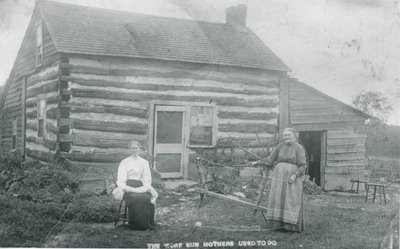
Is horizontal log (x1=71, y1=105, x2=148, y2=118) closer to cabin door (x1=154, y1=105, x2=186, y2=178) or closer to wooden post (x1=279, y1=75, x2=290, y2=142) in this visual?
cabin door (x1=154, y1=105, x2=186, y2=178)

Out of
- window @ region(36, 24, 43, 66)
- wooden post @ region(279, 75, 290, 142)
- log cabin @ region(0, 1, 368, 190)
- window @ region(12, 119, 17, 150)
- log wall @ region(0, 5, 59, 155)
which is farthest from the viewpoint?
window @ region(12, 119, 17, 150)

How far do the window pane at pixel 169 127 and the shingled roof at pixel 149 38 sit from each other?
1.51 metres

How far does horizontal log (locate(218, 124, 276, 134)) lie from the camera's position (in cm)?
1259

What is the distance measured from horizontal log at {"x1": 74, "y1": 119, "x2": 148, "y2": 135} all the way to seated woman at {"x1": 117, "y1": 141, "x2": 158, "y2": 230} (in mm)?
4215

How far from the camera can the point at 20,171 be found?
10398mm

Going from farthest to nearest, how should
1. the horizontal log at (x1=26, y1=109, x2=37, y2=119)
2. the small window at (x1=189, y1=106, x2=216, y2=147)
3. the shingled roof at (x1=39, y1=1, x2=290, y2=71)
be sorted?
the horizontal log at (x1=26, y1=109, x2=37, y2=119) → the small window at (x1=189, y1=106, x2=216, y2=147) → the shingled roof at (x1=39, y1=1, x2=290, y2=71)

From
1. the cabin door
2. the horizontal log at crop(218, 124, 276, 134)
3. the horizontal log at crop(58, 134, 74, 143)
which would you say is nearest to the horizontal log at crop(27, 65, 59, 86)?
the horizontal log at crop(58, 134, 74, 143)

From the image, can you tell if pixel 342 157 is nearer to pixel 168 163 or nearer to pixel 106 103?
pixel 168 163

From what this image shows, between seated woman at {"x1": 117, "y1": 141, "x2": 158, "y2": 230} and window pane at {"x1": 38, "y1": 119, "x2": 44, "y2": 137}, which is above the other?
window pane at {"x1": 38, "y1": 119, "x2": 44, "y2": 137}

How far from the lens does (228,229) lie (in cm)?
689

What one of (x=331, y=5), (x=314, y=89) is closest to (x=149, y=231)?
(x=331, y=5)

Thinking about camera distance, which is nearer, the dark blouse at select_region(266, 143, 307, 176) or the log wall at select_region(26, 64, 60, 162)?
the dark blouse at select_region(266, 143, 307, 176)

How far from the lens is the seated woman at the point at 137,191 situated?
6602 millimetres

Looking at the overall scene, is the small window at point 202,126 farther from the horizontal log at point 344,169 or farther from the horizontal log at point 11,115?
the horizontal log at point 11,115
